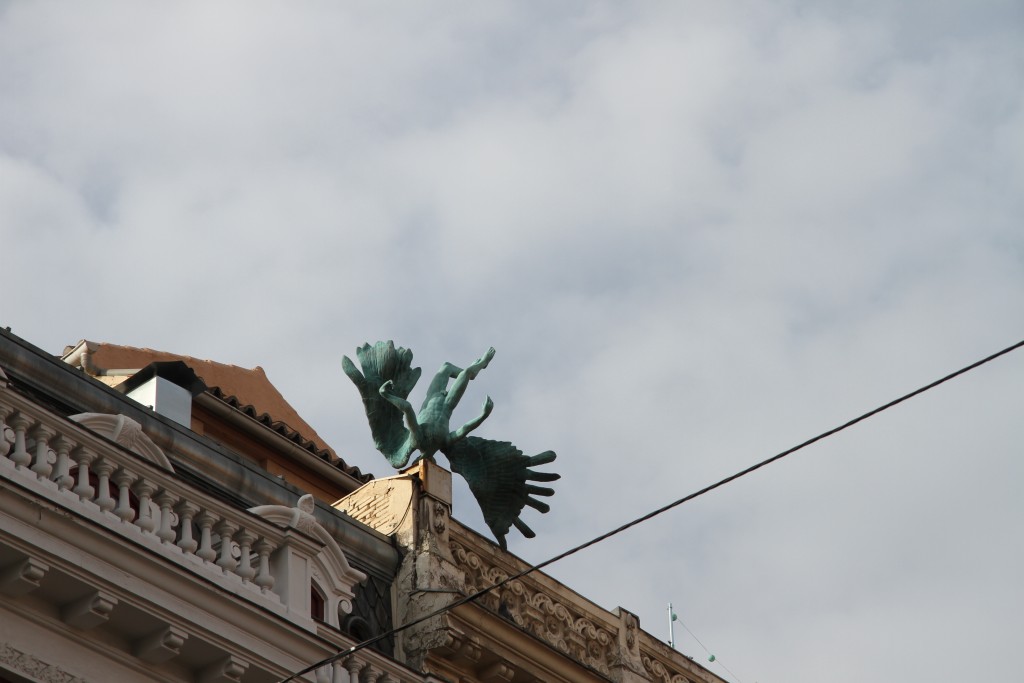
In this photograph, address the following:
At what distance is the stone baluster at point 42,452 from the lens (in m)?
14.1

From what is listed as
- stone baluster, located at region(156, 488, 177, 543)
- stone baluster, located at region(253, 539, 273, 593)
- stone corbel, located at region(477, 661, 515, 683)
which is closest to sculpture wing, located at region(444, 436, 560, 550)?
stone corbel, located at region(477, 661, 515, 683)

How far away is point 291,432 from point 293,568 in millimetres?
8921

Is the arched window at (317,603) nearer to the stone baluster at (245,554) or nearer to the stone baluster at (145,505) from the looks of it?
the stone baluster at (245,554)

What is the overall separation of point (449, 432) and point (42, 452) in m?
7.21

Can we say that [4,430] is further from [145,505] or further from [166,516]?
[166,516]

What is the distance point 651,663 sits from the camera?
21.3 meters

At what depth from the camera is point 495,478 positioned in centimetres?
2131

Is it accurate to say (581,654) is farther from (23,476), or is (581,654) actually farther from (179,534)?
(23,476)

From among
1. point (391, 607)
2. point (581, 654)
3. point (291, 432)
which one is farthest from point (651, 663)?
point (291, 432)

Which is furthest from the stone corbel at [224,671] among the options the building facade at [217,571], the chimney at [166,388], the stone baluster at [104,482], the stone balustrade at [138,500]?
the chimney at [166,388]

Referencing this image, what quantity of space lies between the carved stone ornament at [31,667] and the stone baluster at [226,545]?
176 centimetres

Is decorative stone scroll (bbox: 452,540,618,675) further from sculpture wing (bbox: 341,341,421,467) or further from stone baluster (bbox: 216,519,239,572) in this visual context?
stone baluster (bbox: 216,519,239,572)

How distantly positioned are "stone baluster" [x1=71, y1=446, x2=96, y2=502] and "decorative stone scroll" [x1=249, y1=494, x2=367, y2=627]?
80.4 inches

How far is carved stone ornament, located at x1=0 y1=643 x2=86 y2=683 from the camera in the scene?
13.5 m
